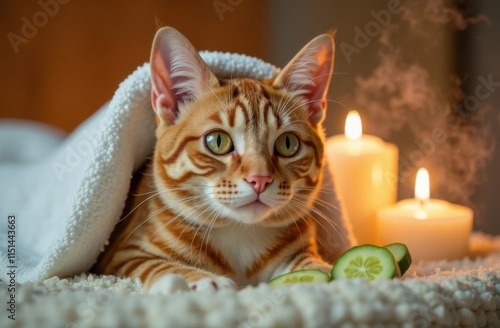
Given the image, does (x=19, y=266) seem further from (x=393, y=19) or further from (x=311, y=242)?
(x=393, y=19)

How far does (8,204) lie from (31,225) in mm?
159

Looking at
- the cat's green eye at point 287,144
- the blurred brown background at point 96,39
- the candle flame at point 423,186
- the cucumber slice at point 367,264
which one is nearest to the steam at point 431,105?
the candle flame at point 423,186

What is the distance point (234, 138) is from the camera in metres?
1.13

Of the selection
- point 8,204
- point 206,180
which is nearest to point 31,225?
point 8,204

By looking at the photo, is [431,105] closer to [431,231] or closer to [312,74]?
[431,231]

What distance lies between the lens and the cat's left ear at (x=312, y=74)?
4.06 ft

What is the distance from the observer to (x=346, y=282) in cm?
85

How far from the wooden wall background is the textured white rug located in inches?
69.4

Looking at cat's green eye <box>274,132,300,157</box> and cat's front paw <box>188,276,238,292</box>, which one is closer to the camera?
cat's front paw <box>188,276,238,292</box>

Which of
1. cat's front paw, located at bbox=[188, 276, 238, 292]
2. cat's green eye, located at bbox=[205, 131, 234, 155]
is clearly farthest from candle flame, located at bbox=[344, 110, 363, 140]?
cat's front paw, located at bbox=[188, 276, 238, 292]

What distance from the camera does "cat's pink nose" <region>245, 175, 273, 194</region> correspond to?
3.44 feet

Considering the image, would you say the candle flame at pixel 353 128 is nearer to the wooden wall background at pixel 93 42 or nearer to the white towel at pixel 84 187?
the white towel at pixel 84 187

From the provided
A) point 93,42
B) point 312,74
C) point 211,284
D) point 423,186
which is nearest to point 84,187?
point 211,284

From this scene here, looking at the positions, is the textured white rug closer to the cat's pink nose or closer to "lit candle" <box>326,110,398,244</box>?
the cat's pink nose
